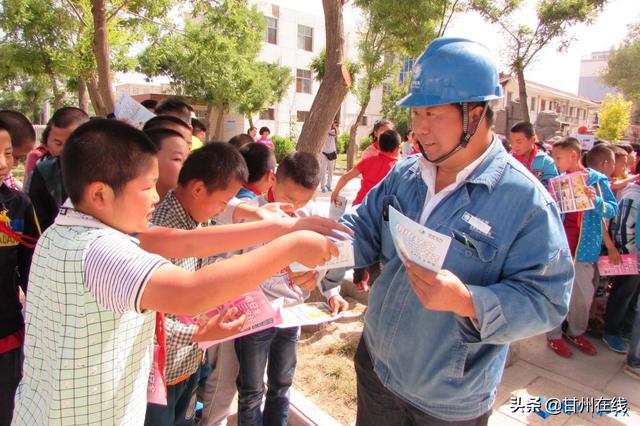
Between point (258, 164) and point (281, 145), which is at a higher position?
point (258, 164)

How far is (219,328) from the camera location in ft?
5.71

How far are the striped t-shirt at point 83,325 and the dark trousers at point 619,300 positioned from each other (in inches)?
179

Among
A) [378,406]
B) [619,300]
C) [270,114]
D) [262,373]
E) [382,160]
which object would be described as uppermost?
[270,114]

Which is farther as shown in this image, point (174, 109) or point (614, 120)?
point (614, 120)

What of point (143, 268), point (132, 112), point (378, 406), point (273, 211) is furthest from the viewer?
point (132, 112)

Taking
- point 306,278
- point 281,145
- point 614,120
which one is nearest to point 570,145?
point 306,278

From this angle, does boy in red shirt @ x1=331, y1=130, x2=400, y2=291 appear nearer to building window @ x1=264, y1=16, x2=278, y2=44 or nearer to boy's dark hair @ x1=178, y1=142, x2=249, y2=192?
boy's dark hair @ x1=178, y1=142, x2=249, y2=192

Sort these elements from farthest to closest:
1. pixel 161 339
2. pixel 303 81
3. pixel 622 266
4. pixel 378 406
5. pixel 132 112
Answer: pixel 303 81, pixel 622 266, pixel 132 112, pixel 378 406, pixel 161 339

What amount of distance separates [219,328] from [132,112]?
198 cm

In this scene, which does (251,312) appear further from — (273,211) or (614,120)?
(614,120)

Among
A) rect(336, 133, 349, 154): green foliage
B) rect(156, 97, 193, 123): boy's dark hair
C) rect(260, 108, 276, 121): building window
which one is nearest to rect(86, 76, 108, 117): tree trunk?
rect(156, 97, 193, 123): boy's dark hair

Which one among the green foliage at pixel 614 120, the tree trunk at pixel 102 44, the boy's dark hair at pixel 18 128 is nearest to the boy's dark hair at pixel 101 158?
the boy's dark hair at pixel 18 128

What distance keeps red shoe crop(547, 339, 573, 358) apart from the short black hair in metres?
1.91

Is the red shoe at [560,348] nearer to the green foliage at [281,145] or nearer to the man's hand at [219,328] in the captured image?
the man's hand at [219,328]
